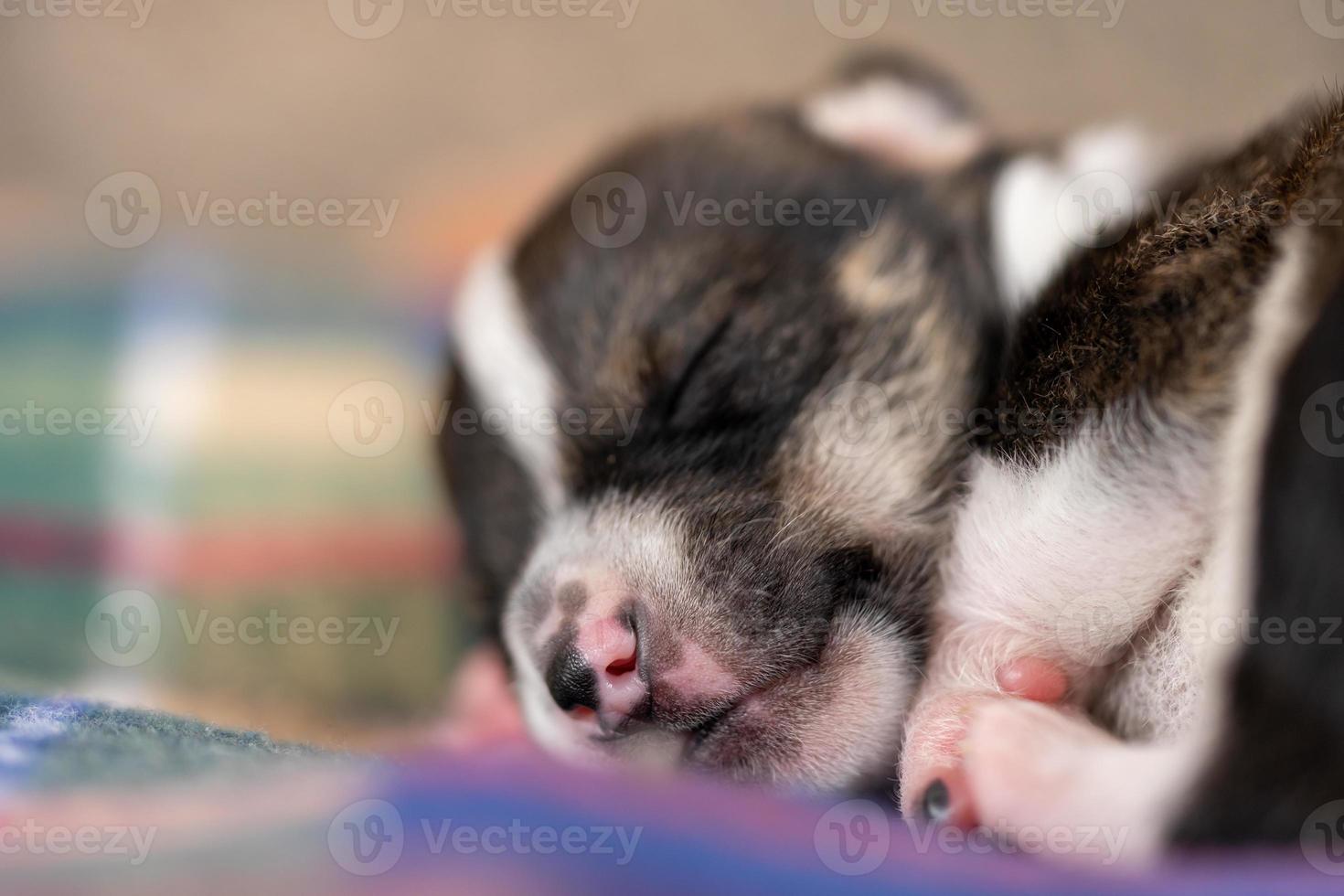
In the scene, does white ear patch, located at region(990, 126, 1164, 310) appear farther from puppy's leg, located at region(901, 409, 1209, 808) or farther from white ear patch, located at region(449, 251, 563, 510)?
white ear patch, located at region(449, 251, 563, 510)

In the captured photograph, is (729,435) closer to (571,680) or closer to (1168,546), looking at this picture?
(571,680)

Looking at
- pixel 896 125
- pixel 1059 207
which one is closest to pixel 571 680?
pixel 1059 207

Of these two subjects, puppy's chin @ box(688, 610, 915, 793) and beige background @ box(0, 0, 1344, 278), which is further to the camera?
beige background @ box(0, 0, 1344, 278)

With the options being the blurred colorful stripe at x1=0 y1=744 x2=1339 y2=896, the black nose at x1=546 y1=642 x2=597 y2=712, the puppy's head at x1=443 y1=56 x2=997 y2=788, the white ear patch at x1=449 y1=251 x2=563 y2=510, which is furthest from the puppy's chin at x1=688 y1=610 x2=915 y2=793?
the white ear patch at x1=449 y1=251 x2=563 y2=510

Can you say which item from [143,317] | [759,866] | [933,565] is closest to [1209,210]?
[933,565]

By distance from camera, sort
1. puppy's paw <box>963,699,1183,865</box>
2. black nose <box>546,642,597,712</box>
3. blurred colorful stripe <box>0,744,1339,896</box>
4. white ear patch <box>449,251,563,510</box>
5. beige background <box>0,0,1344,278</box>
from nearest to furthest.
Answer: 1. blurred colorful stripe <box>0,744,1339,896</box>
2. puppy's paw <box>963,699,1183,865</box>
3. black nose <box>546,642,597,712</box>
4. white ear patch <box>449,251,563,510</box>
5. beige background <box>0,0,1344,278</box>

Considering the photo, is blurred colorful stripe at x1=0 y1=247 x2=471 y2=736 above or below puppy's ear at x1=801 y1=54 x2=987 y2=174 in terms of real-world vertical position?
below
